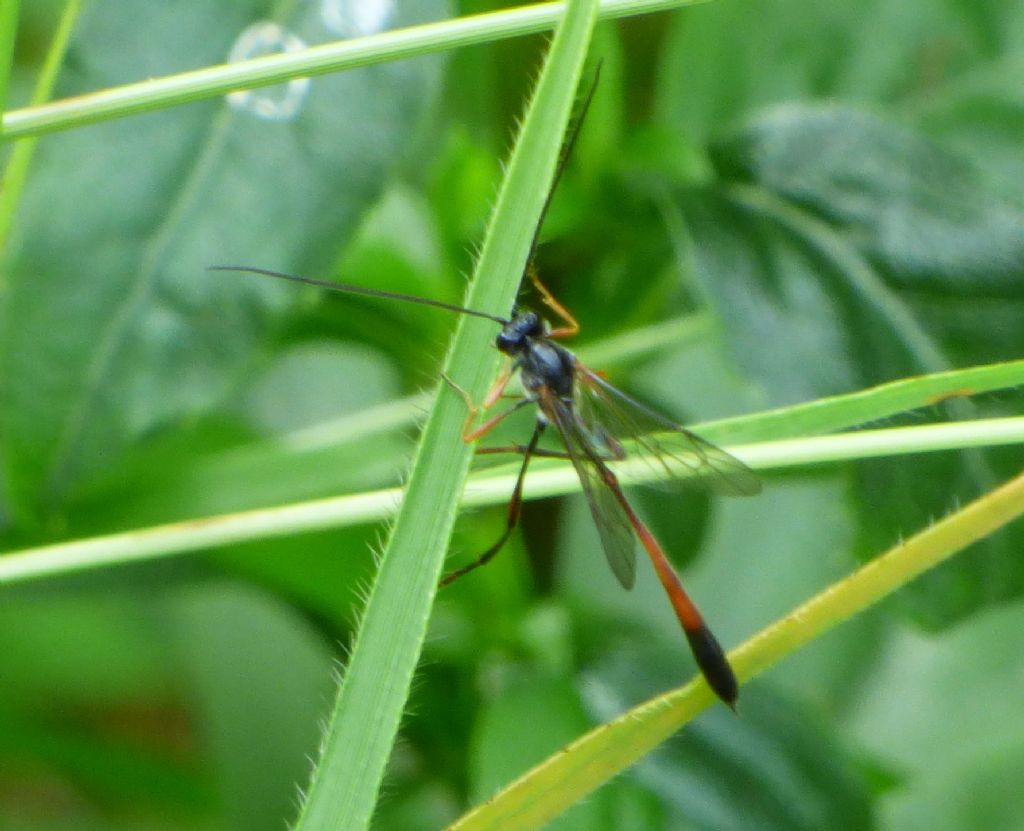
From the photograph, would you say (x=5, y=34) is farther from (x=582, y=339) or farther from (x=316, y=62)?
(x=582, y=339)

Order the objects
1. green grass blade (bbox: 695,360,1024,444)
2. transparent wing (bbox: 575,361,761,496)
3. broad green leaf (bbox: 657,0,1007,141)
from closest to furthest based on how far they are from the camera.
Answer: green grass blade (bbox: 695,360,1024,444), transparent wing (bbox: 575,361,761,496), broad green leaf (bbox: 657,0,1007,141)

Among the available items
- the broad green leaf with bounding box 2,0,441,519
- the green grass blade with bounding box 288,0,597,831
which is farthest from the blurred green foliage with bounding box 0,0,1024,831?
the green grass blade with bounding box 288,0,597,831

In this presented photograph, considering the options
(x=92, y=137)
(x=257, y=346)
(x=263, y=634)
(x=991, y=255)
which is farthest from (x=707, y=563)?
(x=92, y=137)

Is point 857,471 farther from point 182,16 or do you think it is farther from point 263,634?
point 263,634

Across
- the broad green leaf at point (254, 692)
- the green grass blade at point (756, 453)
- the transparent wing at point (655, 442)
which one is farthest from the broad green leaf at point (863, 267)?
the broad green leaf at point (254, 692)

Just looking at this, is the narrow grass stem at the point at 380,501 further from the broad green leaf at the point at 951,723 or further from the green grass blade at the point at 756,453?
the broad green leaf at the point at 951,723

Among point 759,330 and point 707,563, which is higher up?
point 759,330

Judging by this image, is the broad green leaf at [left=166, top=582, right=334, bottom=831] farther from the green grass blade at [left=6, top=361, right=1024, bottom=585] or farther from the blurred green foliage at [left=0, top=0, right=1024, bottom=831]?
the green grass blade at [left=6, top=361, right=1024, bottom=585]
